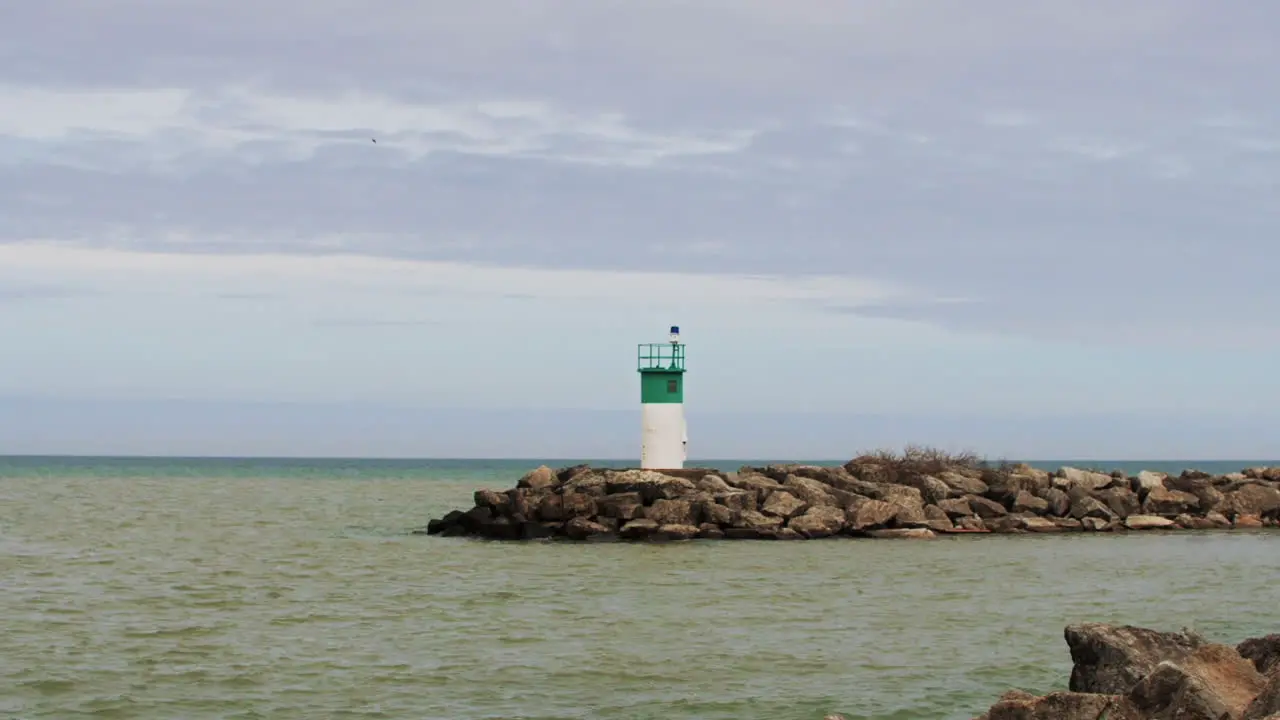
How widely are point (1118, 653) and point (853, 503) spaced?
2207 cm

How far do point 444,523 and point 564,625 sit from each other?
18.3 metres

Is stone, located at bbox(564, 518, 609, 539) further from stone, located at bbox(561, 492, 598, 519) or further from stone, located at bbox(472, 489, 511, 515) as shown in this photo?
stone, located at bbox(472, 489, 511, 515)

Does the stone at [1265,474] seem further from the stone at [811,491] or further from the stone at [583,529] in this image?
the stone at [583,529]

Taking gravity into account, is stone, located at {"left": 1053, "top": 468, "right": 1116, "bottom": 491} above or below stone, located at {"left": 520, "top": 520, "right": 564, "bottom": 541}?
above

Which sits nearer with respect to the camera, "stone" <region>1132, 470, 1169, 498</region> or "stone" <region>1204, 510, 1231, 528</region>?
"stone" <region>1204, 510, 1231, 528</region>

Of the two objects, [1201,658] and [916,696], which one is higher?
[1201,658]

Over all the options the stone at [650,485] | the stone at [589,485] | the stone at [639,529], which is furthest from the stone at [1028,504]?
the stone at [589,485]

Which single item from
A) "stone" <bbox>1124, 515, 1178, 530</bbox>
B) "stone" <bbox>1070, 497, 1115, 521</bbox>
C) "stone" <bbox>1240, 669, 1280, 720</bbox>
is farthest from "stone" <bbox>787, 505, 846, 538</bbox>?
"stone" <bbox>1240, 669, 1280, 720</bbox>

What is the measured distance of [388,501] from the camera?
6291 centimetres

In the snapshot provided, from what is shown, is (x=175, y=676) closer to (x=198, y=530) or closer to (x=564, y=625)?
(x=564, y=625)

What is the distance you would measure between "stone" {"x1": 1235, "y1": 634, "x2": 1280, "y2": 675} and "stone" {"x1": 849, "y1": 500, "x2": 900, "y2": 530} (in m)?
21.3

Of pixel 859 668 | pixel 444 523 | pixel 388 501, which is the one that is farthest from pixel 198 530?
pixel 859 668

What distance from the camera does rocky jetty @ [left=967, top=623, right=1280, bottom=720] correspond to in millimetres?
10164

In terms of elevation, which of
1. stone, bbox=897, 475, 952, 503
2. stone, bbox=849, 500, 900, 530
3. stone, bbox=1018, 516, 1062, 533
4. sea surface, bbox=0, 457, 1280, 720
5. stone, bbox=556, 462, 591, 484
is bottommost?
sea surface, bbox=0, 457, 1280, 720
